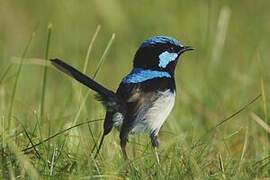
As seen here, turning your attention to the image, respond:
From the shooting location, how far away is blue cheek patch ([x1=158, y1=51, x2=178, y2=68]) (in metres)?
4.66

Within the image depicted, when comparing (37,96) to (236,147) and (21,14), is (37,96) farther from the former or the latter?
(21,14)

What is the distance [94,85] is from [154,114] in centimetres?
34

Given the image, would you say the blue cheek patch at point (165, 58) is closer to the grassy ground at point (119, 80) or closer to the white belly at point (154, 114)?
the white belly at point (154, 114)

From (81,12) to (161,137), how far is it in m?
3.75

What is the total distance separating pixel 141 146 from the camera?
4988mm

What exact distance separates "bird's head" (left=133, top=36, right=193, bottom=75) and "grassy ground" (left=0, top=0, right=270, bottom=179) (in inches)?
13.6

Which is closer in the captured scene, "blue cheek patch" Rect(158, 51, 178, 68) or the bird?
the bird

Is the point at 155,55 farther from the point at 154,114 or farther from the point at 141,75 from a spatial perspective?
the point at 154,114

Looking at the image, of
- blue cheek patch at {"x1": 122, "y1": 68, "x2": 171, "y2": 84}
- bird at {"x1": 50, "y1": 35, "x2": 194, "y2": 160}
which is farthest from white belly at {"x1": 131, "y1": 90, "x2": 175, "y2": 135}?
blue cheek patch at {"x1": 122, "y1": 68, "x2": 171, "y2": 84}

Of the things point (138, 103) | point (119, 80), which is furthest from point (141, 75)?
point (119, 80)

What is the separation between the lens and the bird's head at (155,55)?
15.2 ft

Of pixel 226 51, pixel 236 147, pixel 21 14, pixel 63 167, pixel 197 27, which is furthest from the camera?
pixel 21 14

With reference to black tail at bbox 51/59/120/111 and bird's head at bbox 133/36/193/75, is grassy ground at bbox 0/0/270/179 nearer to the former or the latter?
black tail at bbox 51/59/120/111

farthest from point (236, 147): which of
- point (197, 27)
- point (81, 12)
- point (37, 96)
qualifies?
point (81, 12)
